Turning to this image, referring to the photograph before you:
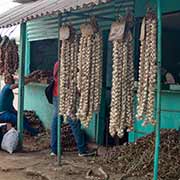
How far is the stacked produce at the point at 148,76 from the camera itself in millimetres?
4707

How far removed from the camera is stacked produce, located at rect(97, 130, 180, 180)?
5.75 meters

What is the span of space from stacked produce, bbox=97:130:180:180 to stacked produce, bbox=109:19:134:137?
107cm

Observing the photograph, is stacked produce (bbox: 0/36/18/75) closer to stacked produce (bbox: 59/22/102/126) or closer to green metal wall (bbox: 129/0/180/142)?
green metal wall (bbox: 129/0/180/142)

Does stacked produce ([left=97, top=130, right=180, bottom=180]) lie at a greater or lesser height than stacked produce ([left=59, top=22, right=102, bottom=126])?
lesser

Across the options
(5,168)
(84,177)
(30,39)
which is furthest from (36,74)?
(84,177)

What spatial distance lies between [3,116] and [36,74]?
2020 millimetres

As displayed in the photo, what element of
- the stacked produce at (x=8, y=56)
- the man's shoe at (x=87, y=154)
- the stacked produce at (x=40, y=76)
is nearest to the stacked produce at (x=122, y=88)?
the man's shoe at (x=87, y=154)

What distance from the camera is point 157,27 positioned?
4.83 metres

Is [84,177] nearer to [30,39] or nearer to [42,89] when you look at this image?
[42,89]

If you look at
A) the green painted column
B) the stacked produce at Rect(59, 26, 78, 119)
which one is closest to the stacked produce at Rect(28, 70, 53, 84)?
the green painted column

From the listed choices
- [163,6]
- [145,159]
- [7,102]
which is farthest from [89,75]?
[7,102]

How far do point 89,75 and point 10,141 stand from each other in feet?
10.2

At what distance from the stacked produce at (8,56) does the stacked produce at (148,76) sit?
4285 mm

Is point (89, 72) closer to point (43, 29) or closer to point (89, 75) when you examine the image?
point (89, 75)
